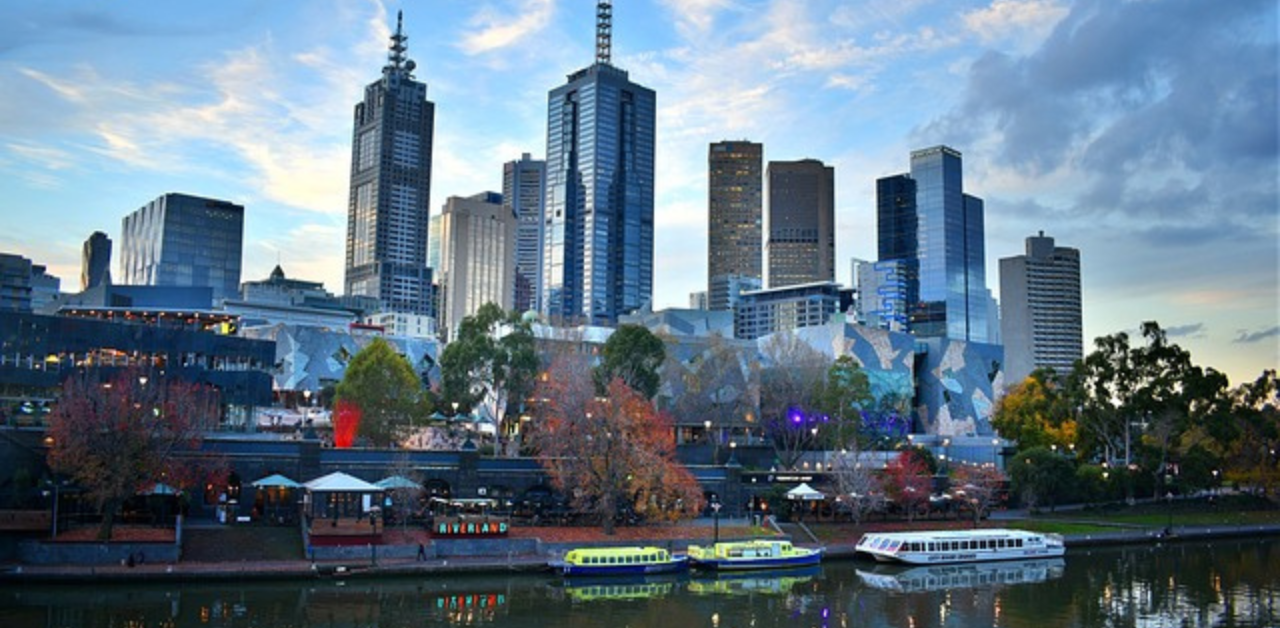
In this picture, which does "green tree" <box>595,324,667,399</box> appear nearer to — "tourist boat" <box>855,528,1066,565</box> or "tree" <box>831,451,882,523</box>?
"tree" <box>831,451,882,523</box>

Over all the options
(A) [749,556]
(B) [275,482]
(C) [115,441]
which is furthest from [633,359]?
(C) [115,441]

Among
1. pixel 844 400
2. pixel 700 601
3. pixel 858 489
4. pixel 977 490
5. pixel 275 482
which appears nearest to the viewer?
pixel 700 601

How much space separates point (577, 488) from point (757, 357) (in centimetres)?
7964

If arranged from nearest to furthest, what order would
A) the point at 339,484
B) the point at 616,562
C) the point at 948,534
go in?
Result: the point at 616,562 → the point at 339,484 → the point at 948,534

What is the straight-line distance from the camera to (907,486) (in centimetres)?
8406

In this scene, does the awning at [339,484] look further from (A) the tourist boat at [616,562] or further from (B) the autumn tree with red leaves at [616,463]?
(B) the autumn tree with red leaves at [616,463]

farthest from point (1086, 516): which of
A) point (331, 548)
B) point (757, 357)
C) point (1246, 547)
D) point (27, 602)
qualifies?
point (27, 602)

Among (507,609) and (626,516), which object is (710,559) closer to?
(626,516)

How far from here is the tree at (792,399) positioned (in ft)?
373

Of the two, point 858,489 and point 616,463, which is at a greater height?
point 616,463

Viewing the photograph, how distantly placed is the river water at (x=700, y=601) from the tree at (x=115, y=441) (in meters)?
7.56

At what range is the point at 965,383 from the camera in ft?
552

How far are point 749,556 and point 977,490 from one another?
28.1m

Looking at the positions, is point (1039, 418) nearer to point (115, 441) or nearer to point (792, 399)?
point (792, 399)
